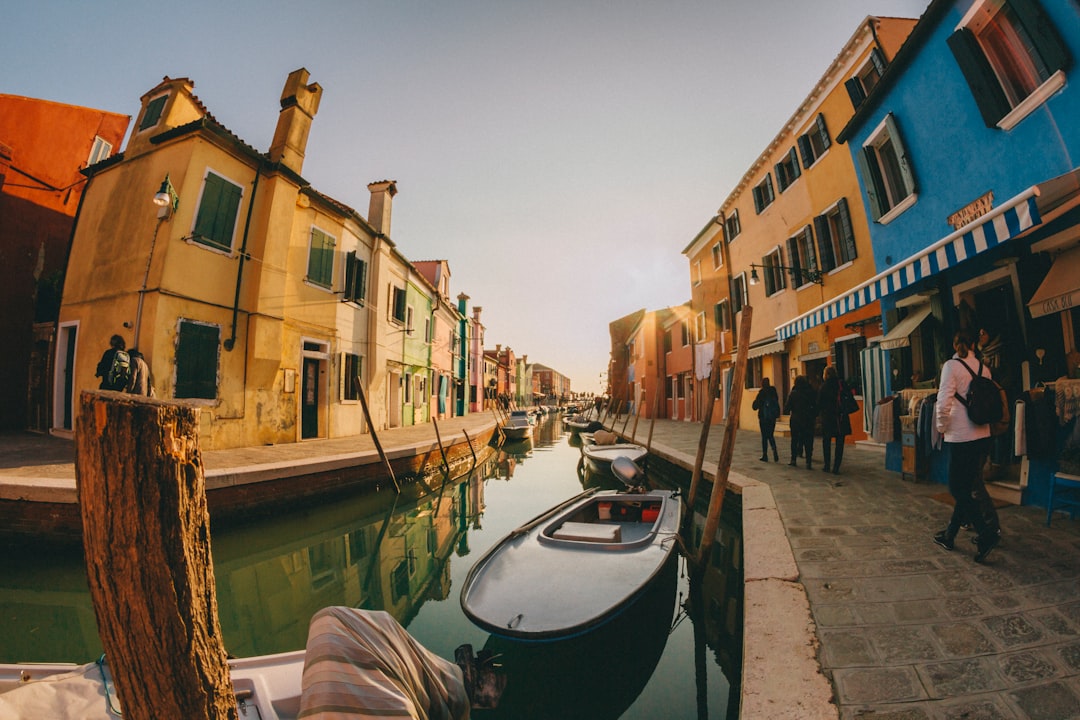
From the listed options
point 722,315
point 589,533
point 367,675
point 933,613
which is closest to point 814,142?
point 722,315

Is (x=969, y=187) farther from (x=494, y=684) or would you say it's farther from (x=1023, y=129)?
(x=494, y=684)

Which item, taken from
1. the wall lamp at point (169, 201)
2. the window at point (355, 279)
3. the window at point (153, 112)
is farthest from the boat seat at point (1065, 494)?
the window at point (153, 112)

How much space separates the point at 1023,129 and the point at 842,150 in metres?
6.15

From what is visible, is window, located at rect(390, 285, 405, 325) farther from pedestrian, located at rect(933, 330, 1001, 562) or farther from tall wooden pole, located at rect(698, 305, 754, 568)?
pedestrian, located at rect(933, 330, 1001, 562)

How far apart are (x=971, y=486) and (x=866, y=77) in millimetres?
9939

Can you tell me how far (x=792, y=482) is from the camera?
20.8ft

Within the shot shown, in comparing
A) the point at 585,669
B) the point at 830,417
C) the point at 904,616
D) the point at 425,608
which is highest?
the point at 830,417

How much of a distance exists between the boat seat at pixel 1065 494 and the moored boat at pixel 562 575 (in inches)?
124

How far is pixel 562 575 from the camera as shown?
3.86 meters

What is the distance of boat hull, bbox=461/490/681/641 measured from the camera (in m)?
3.19

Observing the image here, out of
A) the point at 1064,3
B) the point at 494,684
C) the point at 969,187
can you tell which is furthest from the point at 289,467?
the point at 1064,3

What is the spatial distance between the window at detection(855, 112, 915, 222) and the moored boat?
5905mm

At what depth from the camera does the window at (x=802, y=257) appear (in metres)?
11.3

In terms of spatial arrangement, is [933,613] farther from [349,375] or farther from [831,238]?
[349,375]
